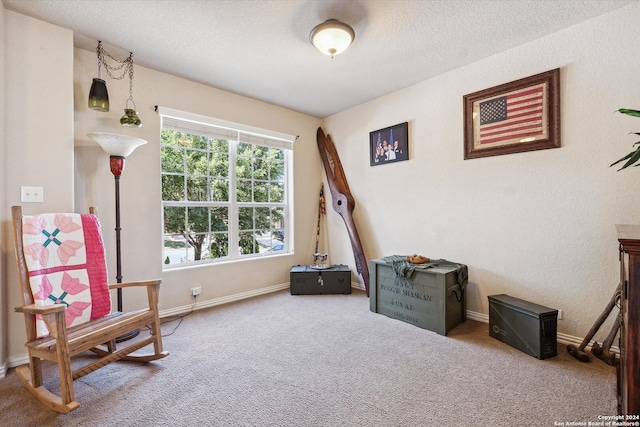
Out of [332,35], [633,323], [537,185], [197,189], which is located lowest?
[633,323]

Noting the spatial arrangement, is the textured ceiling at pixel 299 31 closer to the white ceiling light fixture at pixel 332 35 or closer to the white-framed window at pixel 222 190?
the white ceiling light fixture at pixel 332 35

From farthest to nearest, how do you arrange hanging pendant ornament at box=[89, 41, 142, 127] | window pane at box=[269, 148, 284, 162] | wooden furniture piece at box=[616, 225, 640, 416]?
window pane at box=[269, 148, 284, 162], hanging pendant ornament at box=[89, 41, 142, 127], wooden furniture piece at box=[616, 225, 640, 416]

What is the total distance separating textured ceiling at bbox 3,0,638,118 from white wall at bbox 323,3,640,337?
209 mm

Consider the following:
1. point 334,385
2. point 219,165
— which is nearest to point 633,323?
point 334,385

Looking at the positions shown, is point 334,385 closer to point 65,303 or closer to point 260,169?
point 65,303

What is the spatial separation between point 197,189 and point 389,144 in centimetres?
249

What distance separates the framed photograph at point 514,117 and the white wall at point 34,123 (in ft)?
12.1

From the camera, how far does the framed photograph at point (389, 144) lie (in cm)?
343

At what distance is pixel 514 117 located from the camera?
2592 millimetres

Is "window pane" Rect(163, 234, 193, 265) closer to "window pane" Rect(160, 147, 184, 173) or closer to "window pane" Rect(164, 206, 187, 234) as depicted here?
"window pane" Rect(164, 206, 187, 234)

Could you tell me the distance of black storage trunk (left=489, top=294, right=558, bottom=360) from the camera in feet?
6.84

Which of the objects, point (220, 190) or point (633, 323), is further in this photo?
point (220, 190)

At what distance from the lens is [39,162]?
2168 millimetres

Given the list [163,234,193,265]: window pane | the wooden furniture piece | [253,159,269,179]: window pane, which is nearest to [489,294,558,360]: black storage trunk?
the wooden furniture piece
